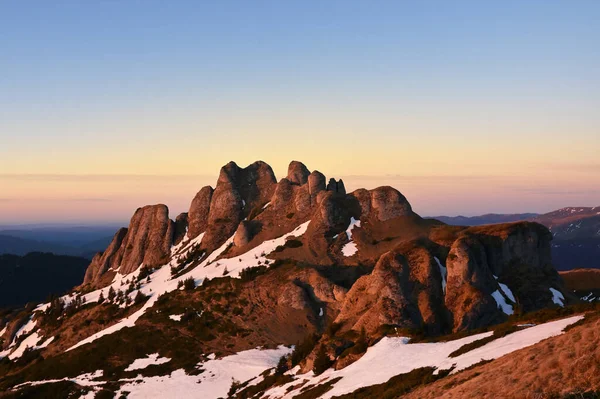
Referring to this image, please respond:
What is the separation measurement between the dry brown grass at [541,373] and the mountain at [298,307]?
18.2 ft

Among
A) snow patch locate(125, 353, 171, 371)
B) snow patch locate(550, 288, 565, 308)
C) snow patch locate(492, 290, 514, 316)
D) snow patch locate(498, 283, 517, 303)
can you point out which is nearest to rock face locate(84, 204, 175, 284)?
snow patch locate(125, 353, 171, 371)

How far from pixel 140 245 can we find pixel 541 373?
157 metres

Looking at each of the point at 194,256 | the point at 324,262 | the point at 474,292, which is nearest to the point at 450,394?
the point at 474,292

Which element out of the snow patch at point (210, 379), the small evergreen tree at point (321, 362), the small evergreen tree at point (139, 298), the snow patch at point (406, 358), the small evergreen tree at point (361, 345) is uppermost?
the snow patch at point (406, 358)

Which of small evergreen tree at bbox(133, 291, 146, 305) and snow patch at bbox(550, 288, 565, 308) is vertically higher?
snow patch at bbox(550, 288, 565, 308)

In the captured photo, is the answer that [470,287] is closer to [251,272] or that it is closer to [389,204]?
[389,204]

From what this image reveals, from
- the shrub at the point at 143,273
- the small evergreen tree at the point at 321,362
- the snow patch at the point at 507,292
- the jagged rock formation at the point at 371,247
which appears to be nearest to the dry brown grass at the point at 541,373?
the small evergreen tree at the point at 321,362

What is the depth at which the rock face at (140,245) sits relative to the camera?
160500 millimetres

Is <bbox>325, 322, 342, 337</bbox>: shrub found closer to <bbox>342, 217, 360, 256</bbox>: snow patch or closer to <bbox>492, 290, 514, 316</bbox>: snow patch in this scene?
<bbox>492, 290, 514, 316</bbox>: snow patch

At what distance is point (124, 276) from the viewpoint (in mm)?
158625

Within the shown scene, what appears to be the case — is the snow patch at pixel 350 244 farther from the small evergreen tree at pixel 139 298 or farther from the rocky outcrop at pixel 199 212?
the rocky outcrop at pixel 199 212

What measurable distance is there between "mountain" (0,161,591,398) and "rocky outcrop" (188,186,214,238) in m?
4.59

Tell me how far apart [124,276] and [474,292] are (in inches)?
4673

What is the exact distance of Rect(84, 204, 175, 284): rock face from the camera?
160 m
